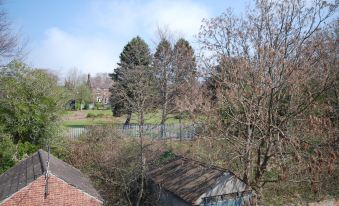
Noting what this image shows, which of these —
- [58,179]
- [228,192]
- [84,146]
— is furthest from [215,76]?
[84,146]

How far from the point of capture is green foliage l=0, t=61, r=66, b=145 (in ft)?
72.8

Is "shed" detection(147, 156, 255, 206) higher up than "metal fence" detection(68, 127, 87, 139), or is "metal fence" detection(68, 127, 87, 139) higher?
"metal fence" detection(68, 127, 87, 139)

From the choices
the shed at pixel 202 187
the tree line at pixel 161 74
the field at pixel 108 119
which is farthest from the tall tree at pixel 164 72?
the shed at pixel 202 187

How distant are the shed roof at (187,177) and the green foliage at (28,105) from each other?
946 cm

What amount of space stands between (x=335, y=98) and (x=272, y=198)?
21.9 ft

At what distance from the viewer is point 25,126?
2259 cm

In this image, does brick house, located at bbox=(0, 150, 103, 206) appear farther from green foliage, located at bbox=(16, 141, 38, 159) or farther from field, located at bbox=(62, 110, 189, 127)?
green foliage, located at bbox=(16, 141, 38, 159)

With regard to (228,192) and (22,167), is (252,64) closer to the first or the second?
(228,192)

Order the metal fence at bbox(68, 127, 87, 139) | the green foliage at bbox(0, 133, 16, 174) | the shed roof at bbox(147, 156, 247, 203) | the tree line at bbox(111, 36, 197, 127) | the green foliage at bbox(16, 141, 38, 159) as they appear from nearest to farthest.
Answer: the shed roof at bbox(147, 156, 247, 203), the green foliage at bbox(0, 133, 16, 174), the green foliage at bbox(16, 141, 38, 159), the metal fence at bbox(68, 127, 87, 139), the tree line at bbox(111, 36, 197, 127)

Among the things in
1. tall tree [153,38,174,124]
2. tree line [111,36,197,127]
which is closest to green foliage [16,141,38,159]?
tree line [111,36,197,127]

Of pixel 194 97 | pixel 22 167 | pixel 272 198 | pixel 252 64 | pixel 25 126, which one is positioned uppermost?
pixel 252 64

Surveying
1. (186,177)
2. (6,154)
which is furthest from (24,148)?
(186,177)

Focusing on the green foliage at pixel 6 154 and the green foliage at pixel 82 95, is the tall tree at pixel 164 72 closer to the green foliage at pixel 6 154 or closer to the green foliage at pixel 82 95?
the green foliage at pixel 6 154

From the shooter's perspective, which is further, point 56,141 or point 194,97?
point 56,141
